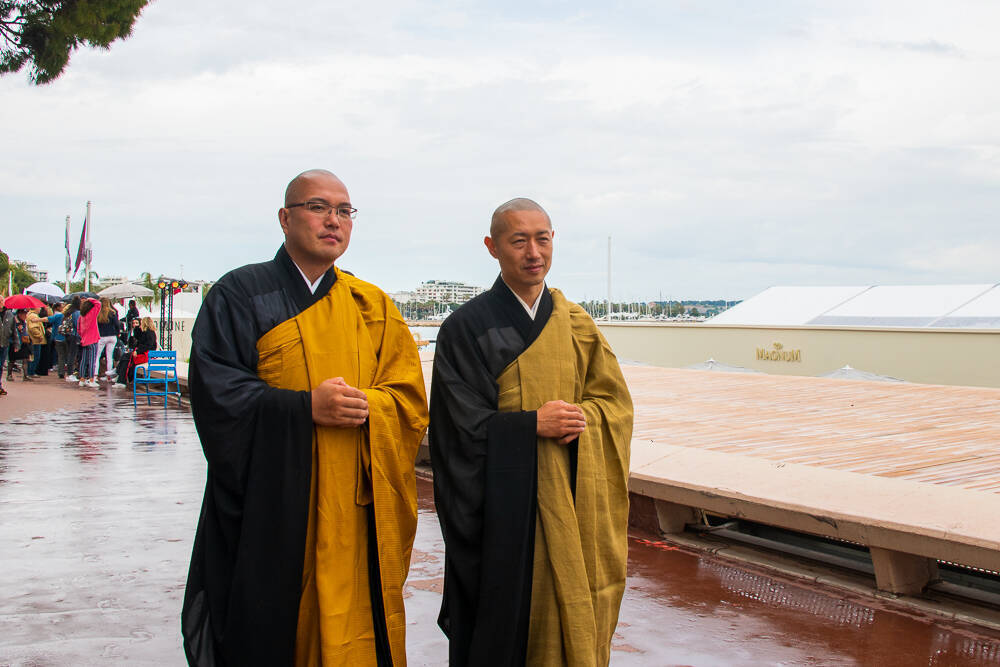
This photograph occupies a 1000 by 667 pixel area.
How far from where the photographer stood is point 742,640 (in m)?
3.57

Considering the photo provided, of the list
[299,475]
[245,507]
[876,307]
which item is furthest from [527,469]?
[876,307]

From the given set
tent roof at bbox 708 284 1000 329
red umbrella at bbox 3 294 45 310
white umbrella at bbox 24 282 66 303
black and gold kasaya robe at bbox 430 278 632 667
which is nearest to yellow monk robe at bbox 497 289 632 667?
black and gold kasaya robe at bbox 430 278 632 667

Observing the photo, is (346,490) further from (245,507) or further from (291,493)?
(245,507)

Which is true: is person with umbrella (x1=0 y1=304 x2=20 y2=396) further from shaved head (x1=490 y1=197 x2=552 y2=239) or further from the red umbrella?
shaved head (x1=490 y1=197 x2=552 y2=239)

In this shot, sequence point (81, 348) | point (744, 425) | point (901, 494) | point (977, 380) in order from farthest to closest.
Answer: point (81, 348) < point (977, 380) < point (744, 425) < point (901, 494)

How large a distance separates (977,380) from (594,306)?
43738 mm

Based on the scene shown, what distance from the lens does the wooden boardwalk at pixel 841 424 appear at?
19.5 ft

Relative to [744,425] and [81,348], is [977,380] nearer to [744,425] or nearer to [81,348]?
[744,425]

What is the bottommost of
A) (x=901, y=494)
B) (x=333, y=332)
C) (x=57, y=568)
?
(x=57, y=568)

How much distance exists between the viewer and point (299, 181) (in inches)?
107

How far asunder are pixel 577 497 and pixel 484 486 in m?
0.29

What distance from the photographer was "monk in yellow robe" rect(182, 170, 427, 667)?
98.3 inches

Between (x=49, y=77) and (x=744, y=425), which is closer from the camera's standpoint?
(x=744, y=425)

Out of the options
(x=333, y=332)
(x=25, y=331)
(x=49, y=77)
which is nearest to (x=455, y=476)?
(x=333, y=332)
